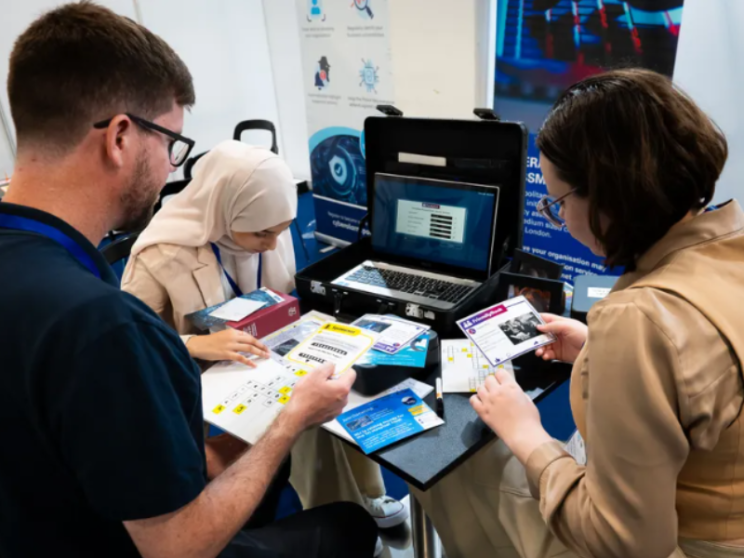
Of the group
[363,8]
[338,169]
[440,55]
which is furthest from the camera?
[338,169]

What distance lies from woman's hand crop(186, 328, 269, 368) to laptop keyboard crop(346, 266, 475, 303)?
504 mm

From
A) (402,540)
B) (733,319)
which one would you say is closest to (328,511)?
(402,540)

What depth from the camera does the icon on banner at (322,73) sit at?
12.6 feet

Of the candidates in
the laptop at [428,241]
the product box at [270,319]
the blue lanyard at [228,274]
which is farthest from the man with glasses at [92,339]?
the laptop at [428,241]

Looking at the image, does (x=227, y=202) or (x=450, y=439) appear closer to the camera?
(x=450, y=439)

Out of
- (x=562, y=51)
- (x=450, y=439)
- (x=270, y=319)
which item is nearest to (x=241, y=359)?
(x=270, y=319)

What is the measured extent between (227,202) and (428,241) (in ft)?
2.21

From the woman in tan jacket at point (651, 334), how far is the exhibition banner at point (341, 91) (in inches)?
112

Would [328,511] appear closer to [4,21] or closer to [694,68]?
[694,68]

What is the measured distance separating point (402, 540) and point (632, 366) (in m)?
1.33

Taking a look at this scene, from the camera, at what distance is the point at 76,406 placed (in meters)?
0.70

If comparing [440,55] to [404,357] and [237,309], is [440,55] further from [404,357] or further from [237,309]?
[404,357]

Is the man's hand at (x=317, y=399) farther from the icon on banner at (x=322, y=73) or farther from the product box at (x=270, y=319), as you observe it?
the icon on banner at (x=322, y=73)

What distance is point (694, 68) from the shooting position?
92.9 inches
